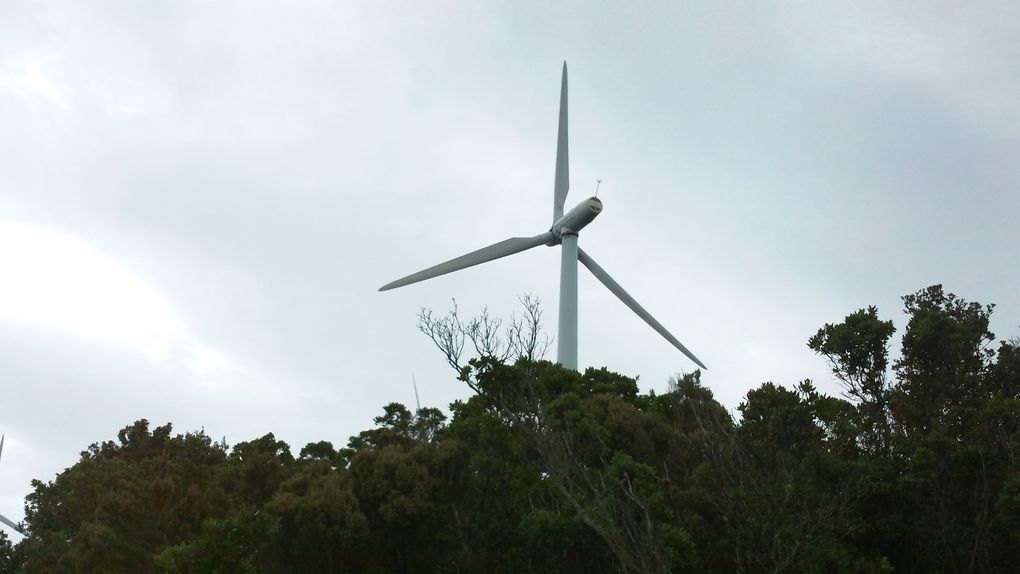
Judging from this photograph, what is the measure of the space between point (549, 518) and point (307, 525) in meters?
5.66

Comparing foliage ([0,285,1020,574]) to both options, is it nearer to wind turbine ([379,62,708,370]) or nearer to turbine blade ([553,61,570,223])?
wind turbine ([379,62,708,370])

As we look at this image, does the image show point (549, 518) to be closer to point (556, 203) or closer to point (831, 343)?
point (831, 343)

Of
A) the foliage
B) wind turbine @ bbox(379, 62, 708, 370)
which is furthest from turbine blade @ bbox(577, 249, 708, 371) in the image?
the foliage

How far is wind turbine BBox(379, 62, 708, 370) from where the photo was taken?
117ft

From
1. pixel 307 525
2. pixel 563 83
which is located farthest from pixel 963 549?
pixel 563 83

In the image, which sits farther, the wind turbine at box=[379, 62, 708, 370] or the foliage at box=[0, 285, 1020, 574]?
the wind turbine at box=[379, 62, 708, 370]

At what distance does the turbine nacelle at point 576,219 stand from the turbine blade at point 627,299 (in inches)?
43.7

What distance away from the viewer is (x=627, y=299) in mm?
38094

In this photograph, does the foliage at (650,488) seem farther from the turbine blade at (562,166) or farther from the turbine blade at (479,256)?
the turbine blade at (562,166)

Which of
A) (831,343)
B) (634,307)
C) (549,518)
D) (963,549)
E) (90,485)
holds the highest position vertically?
(634,307)

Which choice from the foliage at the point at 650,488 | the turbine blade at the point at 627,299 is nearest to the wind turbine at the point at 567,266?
the turbine blade at the point at 627,299

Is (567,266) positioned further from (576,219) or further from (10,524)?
(10,524)

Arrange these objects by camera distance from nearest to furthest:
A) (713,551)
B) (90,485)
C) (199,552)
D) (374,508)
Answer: (199,552), (713,551), (374,508), (90,485)

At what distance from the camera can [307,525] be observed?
2161cm
